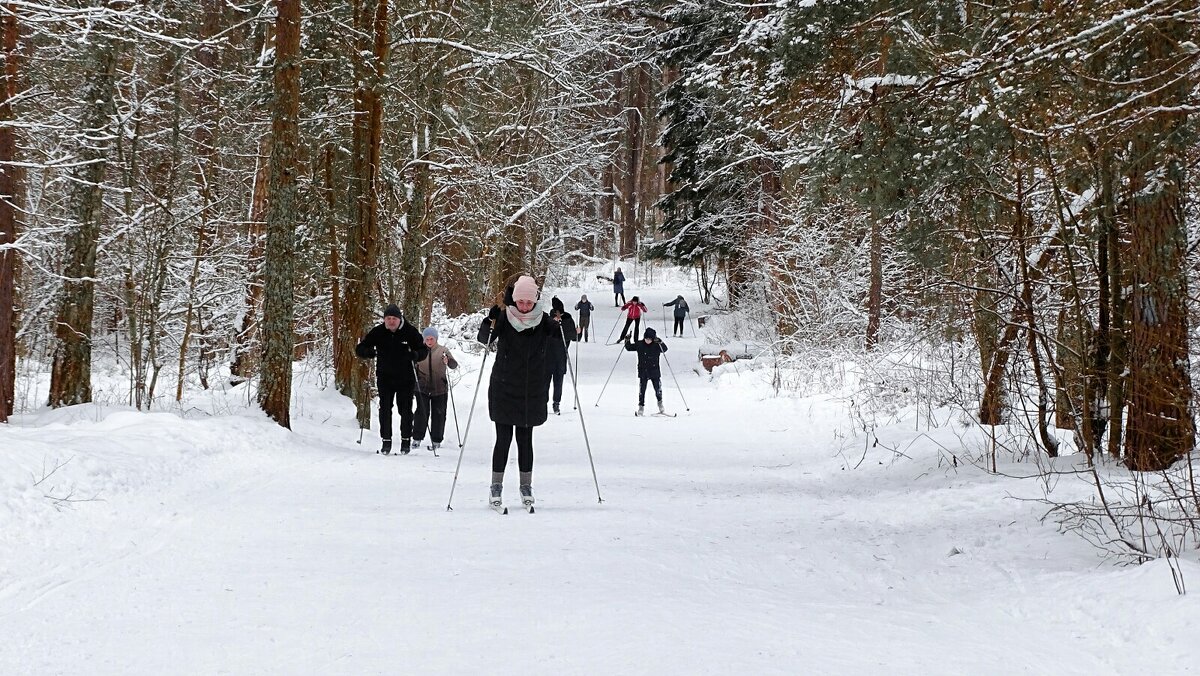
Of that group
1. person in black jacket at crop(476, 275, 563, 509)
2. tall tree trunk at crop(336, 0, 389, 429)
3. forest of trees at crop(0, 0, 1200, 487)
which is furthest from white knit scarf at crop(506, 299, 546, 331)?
tall tree trunk at crop(336, 0, 389, 429)

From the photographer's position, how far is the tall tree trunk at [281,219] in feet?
35.4

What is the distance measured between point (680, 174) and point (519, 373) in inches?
968

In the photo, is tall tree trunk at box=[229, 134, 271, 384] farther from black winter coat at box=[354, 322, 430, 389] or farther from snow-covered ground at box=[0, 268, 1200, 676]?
snow-covered ground at box=[0, 268, 1200, 676]

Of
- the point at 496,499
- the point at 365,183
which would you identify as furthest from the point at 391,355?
the point at 365,183

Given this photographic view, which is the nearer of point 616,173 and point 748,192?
point 748,192

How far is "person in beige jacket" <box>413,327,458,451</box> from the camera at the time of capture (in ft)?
36.9

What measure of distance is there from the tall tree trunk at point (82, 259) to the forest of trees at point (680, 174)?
5 centimetres

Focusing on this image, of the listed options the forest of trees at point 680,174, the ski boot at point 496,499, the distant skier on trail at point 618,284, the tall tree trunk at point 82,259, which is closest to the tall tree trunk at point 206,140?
the forest of trees at point 680,174

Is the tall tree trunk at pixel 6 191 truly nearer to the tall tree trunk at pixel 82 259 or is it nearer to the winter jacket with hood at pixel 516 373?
the tall tree trunk at pixel 82 259

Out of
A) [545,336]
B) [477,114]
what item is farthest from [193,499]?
[477,114]

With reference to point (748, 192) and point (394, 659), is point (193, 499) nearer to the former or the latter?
point (394, 659)

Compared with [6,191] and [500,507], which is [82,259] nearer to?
[6,191]

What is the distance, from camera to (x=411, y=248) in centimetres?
1736

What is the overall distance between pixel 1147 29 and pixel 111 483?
7701 mm
